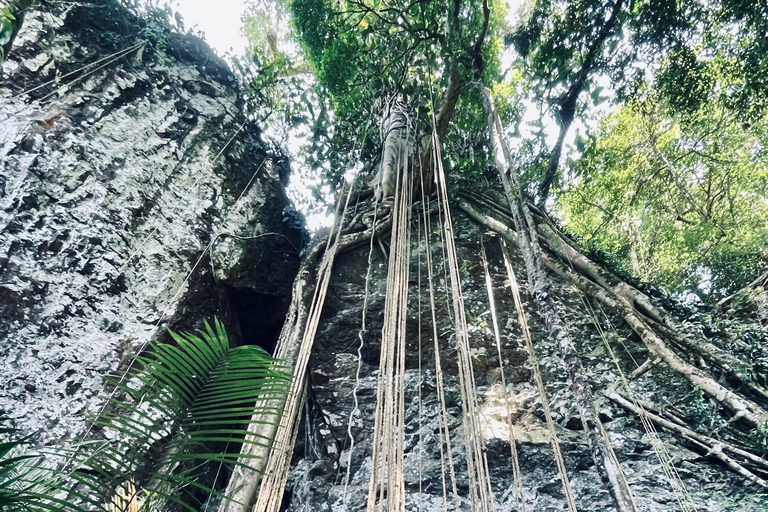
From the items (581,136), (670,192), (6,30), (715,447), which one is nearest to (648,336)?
(715,447)

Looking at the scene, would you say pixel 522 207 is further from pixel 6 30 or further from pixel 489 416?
pixel 6 30

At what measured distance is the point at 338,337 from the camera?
2.54 m

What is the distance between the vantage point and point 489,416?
2.06m

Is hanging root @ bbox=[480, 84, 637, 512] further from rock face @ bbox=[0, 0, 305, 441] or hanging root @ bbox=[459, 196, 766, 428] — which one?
rock face @ bbox=[0, 0, 305, 441]

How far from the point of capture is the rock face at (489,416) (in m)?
1.72

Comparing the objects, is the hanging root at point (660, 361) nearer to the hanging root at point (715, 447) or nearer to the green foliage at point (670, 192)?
the hanging root at point (715, 447)

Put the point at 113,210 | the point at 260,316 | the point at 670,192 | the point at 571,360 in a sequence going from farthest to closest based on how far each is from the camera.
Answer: the point at 670,192 < the point at 260,316 < the point at 113,210 < the point at 571,360

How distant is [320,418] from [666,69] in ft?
11.6

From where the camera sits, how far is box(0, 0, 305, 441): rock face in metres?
1.90

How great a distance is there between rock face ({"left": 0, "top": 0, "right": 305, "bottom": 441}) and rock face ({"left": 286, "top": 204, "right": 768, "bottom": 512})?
2.76ft

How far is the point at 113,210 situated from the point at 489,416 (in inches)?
94.9

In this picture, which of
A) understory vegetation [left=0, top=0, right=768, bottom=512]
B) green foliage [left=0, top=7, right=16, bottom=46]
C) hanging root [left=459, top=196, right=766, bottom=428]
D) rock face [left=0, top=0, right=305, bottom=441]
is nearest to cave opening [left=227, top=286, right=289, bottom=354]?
rock face [left=0, top=0, right=305, bottom=441]

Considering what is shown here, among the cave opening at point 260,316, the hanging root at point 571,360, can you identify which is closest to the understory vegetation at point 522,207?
the hanging root at point 571,360

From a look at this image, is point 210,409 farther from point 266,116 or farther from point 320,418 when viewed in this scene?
point 266,116
